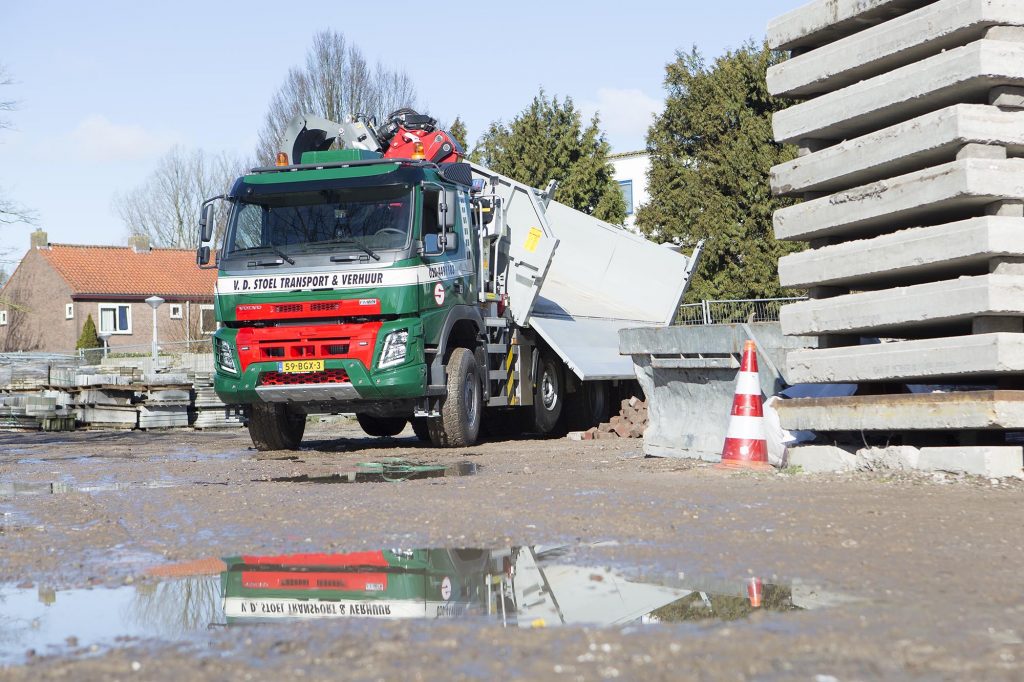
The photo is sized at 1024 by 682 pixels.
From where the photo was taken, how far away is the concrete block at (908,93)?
7246mm

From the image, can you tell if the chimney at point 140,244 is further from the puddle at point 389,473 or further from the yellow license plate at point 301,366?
the puddle at point 389,473

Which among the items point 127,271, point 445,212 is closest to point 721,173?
point 445,212

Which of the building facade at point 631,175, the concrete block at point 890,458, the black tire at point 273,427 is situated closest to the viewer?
the concrete block at point 890,458

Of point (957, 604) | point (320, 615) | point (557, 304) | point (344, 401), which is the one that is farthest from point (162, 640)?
point (557, 304)

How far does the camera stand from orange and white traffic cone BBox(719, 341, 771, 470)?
348 inches

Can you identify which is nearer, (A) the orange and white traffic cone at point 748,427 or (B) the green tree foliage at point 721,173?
(A) the orange and white traffic cone at point 748,427

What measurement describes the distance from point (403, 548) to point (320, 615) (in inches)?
55.6

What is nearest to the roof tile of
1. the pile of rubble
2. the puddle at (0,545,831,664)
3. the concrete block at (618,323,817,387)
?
the pile of rubble

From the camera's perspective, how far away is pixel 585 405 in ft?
52.0

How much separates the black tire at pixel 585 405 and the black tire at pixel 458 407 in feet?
8.62

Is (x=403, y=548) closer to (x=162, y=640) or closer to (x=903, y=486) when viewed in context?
(x=162, y=640)

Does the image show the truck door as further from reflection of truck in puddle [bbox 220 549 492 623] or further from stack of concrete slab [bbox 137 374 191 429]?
reflection of truck in puddle [bbox 220 549 492 623]

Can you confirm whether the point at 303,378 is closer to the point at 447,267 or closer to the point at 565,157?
the point at 447,267

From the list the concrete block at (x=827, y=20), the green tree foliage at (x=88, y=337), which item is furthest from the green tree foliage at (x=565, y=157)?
the green tree foliage at (x=88, y=337)
